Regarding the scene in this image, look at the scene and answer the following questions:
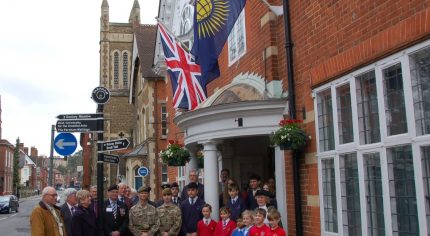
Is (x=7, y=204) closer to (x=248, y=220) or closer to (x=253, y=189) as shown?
(x=253, y=189)

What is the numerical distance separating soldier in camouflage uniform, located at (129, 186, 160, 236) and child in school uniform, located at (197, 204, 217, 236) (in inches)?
29.5

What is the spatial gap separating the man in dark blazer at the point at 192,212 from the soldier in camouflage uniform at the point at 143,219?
60 centimetres

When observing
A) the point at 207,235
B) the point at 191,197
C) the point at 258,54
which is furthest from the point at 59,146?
the point at 258,54

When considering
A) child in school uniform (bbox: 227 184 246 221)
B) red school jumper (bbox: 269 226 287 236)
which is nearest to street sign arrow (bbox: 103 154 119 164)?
child in school uniform (bbox: 227 184 246 221)

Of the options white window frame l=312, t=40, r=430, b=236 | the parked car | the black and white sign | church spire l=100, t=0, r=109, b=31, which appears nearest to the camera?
white window frame l=312, t=40, r=430, b=236

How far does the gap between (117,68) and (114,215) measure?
4197 centimetres

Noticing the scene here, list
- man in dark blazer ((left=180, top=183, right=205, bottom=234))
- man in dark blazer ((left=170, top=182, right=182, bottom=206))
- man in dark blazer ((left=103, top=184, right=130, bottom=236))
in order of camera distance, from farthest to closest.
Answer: man in dark blazer ((left=170, top=182, right=182, bottom=206)) → man in dark blazer ((left=180, top=183, right=205, bottom=234)) → man in dark blazer ((left=103, top=184, right=130, bottom=236))

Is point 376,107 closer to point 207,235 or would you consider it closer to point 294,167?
point 294,167

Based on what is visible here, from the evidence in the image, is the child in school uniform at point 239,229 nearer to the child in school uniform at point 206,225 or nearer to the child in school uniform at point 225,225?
the child in school uniform at point 225,225

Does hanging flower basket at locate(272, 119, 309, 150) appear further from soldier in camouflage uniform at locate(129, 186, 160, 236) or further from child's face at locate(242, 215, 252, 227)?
soldier in camouflage uniform at locate(129, 186, 160, 236)

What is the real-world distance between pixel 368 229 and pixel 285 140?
1.89 meters

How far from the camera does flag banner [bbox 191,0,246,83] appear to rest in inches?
337

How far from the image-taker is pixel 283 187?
826cm

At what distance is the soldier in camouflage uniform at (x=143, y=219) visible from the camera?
8125mm
